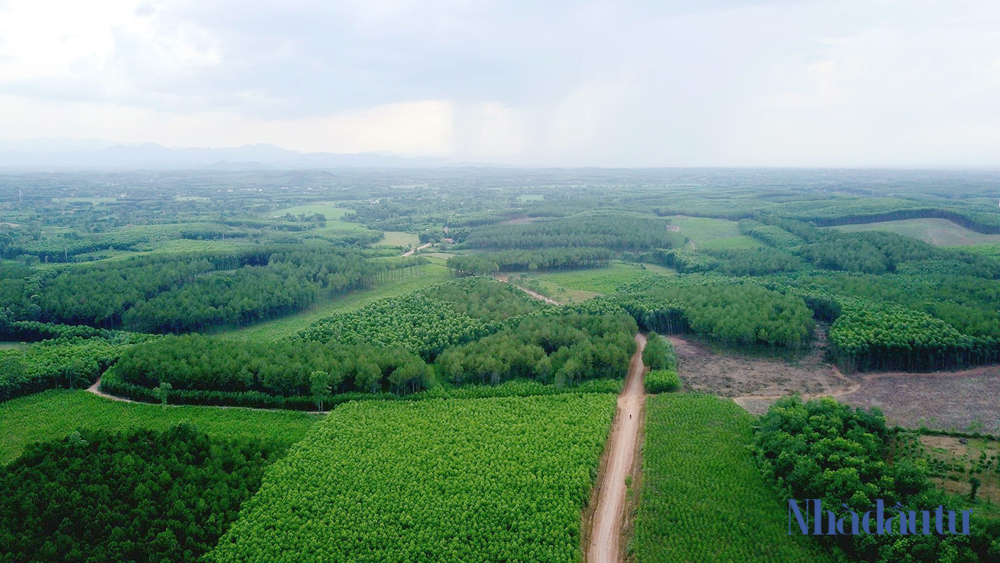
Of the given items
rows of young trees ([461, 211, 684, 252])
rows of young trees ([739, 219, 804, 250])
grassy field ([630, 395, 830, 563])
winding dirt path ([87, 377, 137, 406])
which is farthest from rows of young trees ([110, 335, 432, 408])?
rows of young trees ([739, 219, 804, 250])

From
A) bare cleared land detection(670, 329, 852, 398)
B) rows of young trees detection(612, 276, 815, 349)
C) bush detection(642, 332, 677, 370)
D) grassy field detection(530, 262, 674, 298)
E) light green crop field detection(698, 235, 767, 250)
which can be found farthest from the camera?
light green crop field detection(698, 235, 767, 250)

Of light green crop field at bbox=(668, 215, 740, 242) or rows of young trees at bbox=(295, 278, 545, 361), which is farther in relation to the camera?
light green crop field at bbox=(668, 215, 740, 242)

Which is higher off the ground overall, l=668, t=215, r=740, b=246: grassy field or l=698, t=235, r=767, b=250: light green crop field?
l=668, t=215, r=740, b=246: grassy field

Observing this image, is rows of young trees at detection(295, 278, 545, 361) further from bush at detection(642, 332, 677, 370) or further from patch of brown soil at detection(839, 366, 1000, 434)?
patch of brown soil at detection(839, 366, 1000, 434)

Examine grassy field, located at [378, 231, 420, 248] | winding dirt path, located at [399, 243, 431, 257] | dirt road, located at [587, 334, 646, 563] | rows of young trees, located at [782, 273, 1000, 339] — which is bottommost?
dirt road, located at [587, 334, 646, 563]

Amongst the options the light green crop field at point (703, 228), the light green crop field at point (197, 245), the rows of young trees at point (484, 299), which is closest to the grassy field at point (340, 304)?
the rows of young trees at point (484, 299)

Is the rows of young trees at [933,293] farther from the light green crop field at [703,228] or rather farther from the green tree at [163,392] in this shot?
the green tree at [163,392]

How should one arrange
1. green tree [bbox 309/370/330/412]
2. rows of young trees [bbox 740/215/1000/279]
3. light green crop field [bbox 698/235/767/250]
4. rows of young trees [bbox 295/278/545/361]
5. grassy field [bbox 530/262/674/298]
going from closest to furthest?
green tree [bbox 309/370/330/412] < rows of young trees [bbox 295/278/545/361] < rows of young trees [bbox 740/215/1000/279] < grassy field [bbox 530/262/674/298] < light green crop field [bbox 698/235/767/250]
